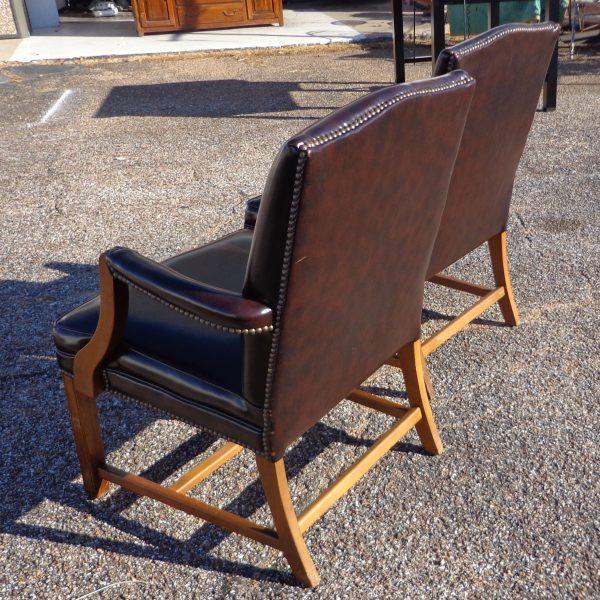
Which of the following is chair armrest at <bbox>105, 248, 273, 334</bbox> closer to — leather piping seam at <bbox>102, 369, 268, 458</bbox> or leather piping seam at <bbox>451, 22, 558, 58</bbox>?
leather piping seam at <bbox>102, 369, 268, 458</bbox>

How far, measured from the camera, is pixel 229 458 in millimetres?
2309

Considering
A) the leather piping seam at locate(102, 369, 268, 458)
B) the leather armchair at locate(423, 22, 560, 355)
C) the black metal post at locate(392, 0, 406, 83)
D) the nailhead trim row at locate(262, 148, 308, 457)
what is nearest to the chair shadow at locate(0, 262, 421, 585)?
the leather piping seam at locate(102, 369, 268, 458)

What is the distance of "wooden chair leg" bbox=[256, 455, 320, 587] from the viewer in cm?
182

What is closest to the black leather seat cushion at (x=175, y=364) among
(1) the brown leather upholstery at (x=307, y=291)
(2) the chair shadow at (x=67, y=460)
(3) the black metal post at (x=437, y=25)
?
(1) the brown leather upholstery at (x=307, y=291)

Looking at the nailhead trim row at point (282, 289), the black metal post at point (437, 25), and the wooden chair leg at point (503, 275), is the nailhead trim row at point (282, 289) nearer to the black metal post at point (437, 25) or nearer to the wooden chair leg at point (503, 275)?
the wooden chair leg at point (503, 275)

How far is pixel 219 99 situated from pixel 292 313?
18.1 ft

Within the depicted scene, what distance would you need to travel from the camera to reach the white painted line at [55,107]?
6383 millimetres

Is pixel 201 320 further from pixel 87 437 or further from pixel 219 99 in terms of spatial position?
pixel 219 99

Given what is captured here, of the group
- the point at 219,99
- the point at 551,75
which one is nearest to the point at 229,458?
the point at 551,75

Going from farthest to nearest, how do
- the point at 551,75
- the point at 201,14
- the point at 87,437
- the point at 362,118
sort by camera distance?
the point at 201,14 < the point at 551,75 < the point at 87,437 < the point at 362,118

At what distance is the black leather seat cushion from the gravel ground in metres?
0.40

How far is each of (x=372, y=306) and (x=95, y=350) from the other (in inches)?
26.6

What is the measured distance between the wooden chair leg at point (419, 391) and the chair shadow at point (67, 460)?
7cm

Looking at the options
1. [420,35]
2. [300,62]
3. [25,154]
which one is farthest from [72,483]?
[420,35]
